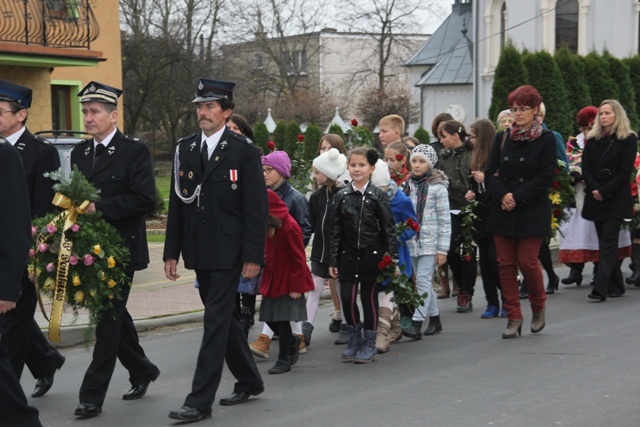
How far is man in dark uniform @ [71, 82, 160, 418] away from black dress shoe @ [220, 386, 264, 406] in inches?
30.4

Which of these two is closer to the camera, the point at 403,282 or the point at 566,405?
the point at 566,405

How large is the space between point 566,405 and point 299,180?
7.51 meters

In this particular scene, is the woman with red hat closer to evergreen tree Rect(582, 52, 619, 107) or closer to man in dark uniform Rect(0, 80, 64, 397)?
man in dark uniform Rect(0, 80, 64, 397)

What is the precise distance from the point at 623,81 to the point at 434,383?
3713 centimetres

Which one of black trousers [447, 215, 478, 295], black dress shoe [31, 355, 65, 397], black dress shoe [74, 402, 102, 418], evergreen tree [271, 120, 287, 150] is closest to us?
black dress shoe [74, 402, 102, 418]

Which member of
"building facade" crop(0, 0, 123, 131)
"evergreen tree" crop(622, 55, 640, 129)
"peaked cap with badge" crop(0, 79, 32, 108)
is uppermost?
"evergreen tree" crop(622, 55, 640, 129)

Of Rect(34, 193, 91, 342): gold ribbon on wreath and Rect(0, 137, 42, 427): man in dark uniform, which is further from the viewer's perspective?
Rect(34, 193, 91, 342): gold ribbon on wreath

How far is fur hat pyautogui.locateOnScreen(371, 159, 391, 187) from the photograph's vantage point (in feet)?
30.2

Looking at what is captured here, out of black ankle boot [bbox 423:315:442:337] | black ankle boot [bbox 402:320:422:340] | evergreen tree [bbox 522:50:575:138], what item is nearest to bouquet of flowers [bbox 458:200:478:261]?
black ankle boot [bbox 423:315:442:337]

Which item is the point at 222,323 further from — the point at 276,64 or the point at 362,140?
the point at 276,64

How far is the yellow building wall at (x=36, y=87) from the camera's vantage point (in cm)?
2086

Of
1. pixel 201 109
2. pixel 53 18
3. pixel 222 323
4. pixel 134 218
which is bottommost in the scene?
pixel 222 323

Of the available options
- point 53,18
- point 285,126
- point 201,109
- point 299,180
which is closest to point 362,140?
point 299,180

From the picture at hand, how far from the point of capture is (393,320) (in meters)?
9.78
